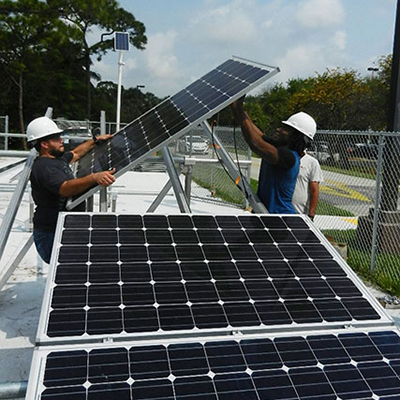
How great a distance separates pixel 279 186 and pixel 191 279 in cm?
165

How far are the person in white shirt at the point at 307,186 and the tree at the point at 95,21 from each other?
102ft

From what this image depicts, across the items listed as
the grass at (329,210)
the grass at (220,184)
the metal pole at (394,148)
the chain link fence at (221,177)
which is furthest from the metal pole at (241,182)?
the grass at (329,210)

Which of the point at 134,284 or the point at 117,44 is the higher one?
the point at 117,44

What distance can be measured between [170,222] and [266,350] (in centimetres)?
122

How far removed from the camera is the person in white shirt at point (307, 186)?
631 centimetres

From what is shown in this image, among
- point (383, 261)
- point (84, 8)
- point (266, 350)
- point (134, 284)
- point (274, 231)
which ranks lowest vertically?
point (383, 261)

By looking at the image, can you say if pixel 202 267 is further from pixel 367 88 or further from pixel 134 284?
pixel 367 88

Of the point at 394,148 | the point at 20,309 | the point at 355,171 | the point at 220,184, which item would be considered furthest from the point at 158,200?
the point at 220,184

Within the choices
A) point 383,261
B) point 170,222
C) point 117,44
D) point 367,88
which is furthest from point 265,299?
point 367,88

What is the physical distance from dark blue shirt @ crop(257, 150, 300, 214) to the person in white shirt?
87.5 inches

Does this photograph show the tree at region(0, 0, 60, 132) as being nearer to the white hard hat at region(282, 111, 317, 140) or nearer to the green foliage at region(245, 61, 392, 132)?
the green foliage at region(245, 61, 392, 132)

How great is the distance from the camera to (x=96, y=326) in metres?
2.23

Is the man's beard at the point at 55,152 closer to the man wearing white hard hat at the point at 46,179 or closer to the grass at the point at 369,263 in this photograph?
the man wearing white hard hat at the point at 46,179

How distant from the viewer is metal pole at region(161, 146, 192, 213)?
407 cm
